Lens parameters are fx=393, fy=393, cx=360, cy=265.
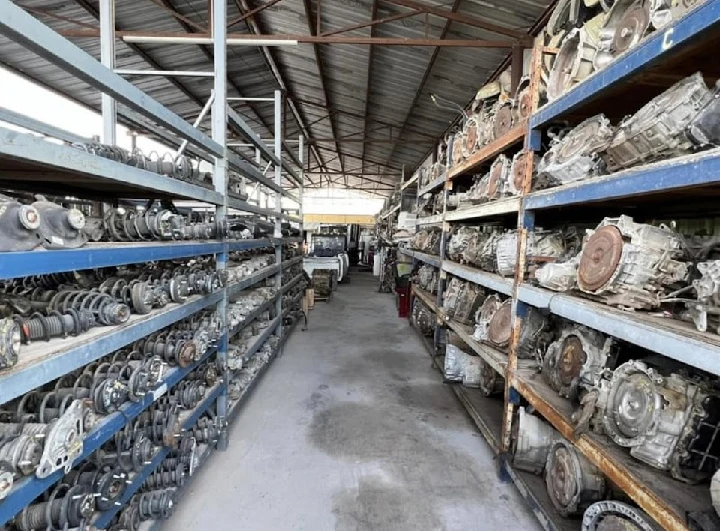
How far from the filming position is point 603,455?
65.5 inches

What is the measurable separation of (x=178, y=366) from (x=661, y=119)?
8.58ft

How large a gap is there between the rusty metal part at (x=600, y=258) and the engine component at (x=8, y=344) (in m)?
2.17

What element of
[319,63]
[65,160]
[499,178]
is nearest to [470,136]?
[499,178]

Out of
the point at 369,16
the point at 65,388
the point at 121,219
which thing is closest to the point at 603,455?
the point at 65,388

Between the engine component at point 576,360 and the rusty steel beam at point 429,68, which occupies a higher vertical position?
the rusty steel beam at point 429,68

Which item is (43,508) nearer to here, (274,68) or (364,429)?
(364,429)

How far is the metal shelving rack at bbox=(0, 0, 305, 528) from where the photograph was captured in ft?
3.68

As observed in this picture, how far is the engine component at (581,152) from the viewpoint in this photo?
189 centimetres

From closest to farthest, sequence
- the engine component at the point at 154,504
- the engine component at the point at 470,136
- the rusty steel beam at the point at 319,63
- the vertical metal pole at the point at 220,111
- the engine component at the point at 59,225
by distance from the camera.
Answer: the engine component at the point at 59,225 → the engine component at the point at 154,504 → the vertical metal pole at the point at 220,111 → the engine component at the point at 470,136 → the rusty steel beam at the point at 319,63

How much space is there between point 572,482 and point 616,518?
37 centimetres

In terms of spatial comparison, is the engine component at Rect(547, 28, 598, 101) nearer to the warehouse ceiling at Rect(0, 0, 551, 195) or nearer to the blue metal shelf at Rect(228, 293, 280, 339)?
the blue metal shelf at Rect(228, 293, 280, 339)

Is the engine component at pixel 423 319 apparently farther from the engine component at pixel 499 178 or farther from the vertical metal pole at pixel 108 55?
the vertical metal pole at pixel 108 55

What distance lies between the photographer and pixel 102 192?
2.59 meters

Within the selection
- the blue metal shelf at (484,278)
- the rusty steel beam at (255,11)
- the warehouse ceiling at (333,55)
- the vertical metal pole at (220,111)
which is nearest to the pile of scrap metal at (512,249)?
the blue metal shelf at (484,278)
